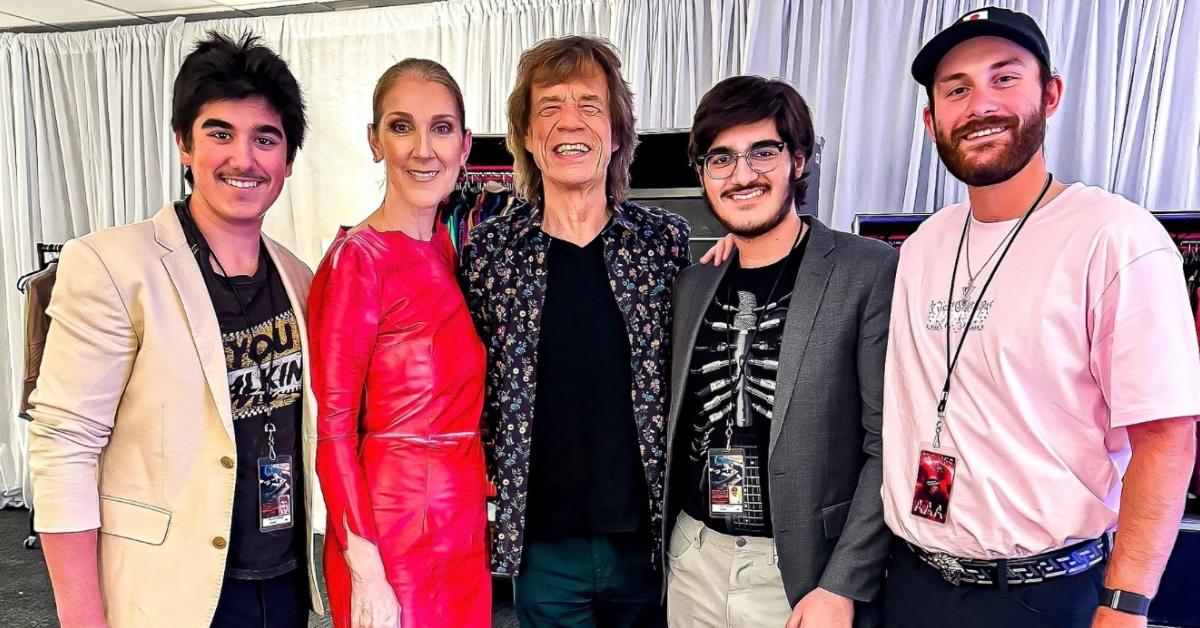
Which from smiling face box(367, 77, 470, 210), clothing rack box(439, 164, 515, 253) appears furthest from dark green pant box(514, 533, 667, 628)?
clothing rack box(439, 164, 515, 253)

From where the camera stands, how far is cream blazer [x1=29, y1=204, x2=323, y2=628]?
4.52 ft

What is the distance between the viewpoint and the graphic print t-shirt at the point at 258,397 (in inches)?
61.0

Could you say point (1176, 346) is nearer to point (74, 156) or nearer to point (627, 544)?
point (627, 544)

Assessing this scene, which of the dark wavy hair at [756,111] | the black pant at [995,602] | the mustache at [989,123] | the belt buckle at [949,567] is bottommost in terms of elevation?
the black pant at [995,602]

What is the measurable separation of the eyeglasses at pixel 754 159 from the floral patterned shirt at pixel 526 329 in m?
0.31

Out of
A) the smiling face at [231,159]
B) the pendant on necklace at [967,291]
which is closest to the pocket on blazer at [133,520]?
the smiling face at [231,159]

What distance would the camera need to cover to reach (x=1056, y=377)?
130cm

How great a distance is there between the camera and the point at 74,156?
558cm

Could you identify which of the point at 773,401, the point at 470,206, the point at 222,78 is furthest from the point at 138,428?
the point at 470,206

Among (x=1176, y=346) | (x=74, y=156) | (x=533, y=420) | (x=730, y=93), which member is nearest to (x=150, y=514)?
(x=533, y=420)

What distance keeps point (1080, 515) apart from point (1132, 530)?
0.08 metres

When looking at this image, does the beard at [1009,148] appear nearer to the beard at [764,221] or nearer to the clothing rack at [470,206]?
the beard at [764,221]

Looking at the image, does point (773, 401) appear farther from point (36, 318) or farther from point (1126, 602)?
point (36, 318)

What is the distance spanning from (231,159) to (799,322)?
1271 mm
